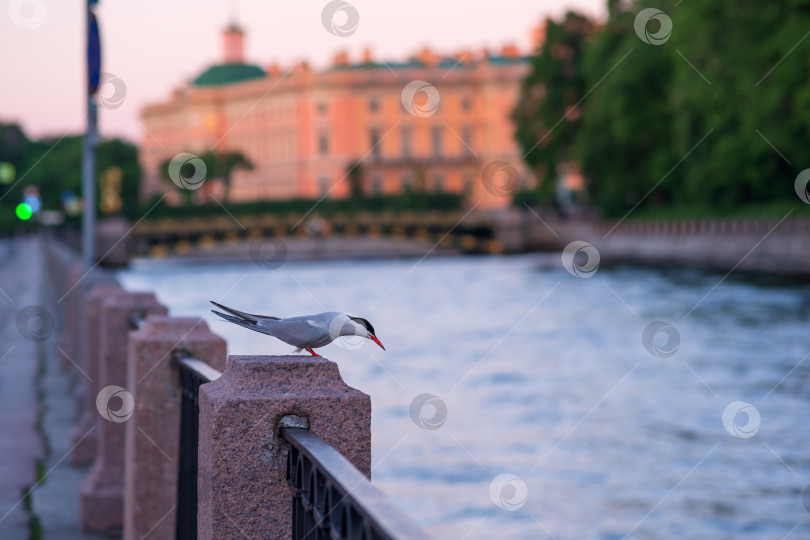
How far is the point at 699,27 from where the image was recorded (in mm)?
49219

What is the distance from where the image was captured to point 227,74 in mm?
162625

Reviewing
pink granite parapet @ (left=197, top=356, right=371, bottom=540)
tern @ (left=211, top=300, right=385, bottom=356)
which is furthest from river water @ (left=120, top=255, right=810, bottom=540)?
pink granite parapet @ (left=197, top=356, right=371, bottom=540)

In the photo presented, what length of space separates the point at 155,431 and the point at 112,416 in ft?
5.42

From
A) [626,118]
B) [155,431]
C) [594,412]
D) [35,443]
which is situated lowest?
[155,431]

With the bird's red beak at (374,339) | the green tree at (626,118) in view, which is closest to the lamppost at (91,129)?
the bird's red beak at (374,339)

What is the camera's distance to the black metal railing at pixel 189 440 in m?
5.25

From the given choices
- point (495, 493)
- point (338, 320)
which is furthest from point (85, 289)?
point (338, 320)

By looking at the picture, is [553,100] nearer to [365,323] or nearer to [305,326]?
[305,326]

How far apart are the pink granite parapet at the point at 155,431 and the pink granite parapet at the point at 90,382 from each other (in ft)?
8.74

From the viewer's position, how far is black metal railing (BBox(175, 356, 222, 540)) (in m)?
5.25

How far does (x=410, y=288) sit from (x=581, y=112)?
2136 centimetres

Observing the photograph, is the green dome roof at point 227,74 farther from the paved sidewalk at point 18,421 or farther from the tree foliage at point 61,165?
the paved sidewalk at point 18,421

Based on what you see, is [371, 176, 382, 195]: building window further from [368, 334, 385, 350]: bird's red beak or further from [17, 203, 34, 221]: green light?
[368, 334, 385, 350]: bird's red beak

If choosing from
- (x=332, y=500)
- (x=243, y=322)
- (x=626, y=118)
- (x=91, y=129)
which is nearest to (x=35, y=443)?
(x=91, y=129)
